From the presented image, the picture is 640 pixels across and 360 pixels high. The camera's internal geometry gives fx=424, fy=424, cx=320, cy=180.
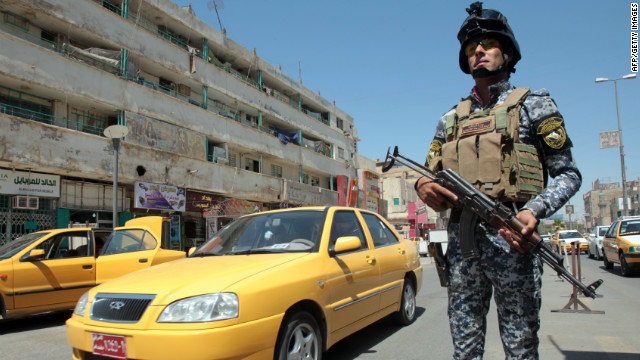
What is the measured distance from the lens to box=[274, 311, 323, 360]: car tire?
3.07m

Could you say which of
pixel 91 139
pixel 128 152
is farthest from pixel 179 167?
pixel 91 139

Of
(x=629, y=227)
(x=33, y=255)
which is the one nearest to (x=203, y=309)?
(x=33, y=255)

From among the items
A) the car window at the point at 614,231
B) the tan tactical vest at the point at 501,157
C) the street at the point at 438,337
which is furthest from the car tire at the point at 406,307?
the car window at the point at 614,231

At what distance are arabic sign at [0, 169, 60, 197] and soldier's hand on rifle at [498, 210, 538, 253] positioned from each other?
1580 cm

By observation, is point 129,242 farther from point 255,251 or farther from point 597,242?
point 597,242

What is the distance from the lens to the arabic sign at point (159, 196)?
1750 centimetres

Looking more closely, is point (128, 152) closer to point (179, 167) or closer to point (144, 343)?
point (179, 167)

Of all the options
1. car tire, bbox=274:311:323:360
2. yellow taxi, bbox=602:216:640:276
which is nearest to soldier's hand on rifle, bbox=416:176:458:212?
car tire, bbox=274:311:323:360

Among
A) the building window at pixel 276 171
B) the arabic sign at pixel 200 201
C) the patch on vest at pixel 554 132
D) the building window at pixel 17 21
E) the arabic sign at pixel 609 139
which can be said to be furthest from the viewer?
the building window at pixel 276 171

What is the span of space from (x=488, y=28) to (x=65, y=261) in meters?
7.20

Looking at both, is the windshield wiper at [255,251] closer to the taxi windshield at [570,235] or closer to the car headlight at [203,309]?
the car headlight at [203,309]

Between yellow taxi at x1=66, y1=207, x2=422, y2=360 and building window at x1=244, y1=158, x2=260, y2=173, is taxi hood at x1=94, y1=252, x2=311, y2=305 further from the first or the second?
building window at x1=244, y1=158, x2=260, y2=173

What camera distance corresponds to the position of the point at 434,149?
2.77 metres

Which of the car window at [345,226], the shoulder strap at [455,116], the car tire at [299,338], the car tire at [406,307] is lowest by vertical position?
the car tire at [406,307]
